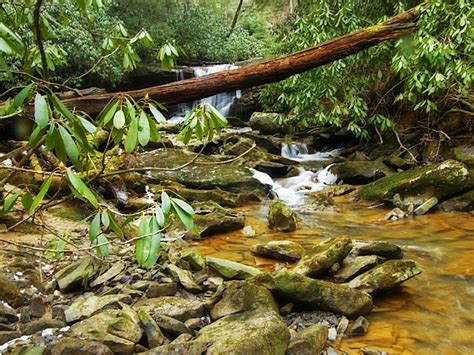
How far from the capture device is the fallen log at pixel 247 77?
3197 millimetres

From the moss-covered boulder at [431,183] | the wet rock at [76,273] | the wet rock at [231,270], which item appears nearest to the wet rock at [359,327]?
the wet rock at [231,270]

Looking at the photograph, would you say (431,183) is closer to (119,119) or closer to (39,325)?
(39,325)

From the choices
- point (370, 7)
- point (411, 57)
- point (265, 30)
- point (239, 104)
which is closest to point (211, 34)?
point (239, 104)

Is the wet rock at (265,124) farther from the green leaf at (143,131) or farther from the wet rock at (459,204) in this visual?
the green leaf at (143,131)

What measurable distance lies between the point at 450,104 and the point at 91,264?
7076 millimetres

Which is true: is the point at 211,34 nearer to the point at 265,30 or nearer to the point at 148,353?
the point at 265,30

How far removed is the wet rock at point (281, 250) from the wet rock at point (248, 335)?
1.59 m

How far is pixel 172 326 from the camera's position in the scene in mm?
2975

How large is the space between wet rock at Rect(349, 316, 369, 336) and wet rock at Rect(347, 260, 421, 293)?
15.9 inches

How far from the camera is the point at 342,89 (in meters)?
8.39

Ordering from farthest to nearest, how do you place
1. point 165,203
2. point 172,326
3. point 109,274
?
point 109,274, point 172,326, point 165,203

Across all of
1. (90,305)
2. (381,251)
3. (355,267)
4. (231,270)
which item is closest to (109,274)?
(90,305)

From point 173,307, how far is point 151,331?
398 millimetres

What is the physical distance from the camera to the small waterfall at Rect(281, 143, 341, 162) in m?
10.5
